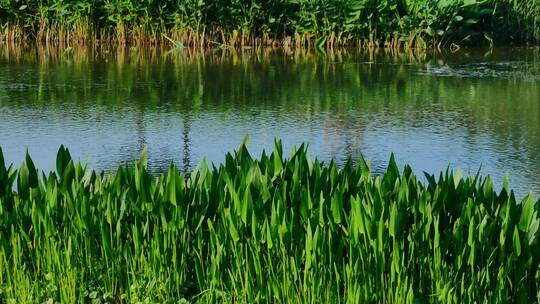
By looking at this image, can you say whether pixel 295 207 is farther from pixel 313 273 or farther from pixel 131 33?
pixel 131 33

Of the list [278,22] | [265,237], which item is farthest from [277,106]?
[265,237]

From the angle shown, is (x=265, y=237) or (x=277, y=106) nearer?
(x=265, y=237)

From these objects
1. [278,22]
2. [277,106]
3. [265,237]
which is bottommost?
[265,237]

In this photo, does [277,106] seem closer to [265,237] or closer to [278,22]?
[278,22]

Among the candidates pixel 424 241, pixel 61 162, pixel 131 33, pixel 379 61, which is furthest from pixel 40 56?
pixel 424 241

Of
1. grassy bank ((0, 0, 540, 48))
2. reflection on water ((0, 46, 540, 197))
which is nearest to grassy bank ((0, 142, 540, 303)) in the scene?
reflection on water ((0, 46, 540, 197))

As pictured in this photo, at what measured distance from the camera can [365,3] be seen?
1564 centimetres

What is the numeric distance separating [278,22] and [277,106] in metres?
5.26

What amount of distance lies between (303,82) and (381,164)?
4490 millimetres

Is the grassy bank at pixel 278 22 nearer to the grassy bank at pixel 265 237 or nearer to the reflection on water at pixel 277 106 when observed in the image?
the reflection on water at pixel 277 106

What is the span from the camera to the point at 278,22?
52.7 ft

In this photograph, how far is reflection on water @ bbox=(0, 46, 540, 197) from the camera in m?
8.73

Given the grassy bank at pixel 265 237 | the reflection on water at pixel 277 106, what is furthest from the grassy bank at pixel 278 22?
the grassy bank at pixel 265 237

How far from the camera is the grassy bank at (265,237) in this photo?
14.3 ft
